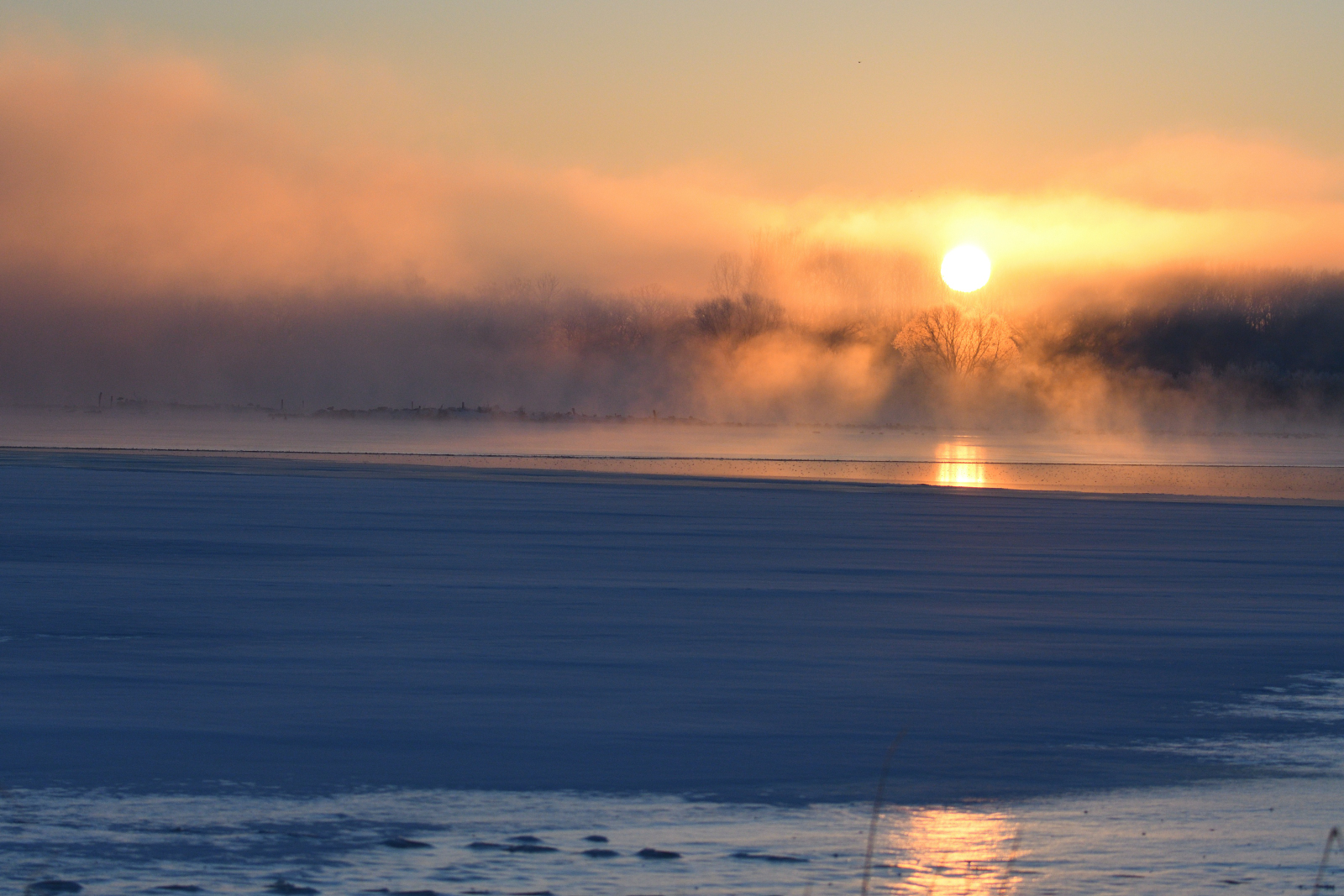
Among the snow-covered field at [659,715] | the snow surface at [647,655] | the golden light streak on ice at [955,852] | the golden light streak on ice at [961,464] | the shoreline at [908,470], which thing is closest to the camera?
the golden light streak on ice at [955,852]

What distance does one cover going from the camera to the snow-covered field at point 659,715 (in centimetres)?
650

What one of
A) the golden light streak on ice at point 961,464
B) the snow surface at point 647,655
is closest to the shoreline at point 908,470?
the golden light streak on ice at point 961,464

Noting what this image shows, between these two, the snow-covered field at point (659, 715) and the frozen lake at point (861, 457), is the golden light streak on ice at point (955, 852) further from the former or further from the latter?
the frozen lake at point (861, 457)

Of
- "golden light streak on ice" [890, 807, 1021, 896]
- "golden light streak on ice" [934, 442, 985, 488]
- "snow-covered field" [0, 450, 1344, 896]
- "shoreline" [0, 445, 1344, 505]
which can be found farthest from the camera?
"golden light streak on ice" [934, 442, 985, 488]

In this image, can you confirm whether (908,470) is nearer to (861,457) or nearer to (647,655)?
(861,457)

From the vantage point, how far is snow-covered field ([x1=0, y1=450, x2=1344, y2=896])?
6504mm

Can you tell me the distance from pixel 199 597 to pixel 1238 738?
33.0ft

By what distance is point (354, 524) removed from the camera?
2578cm

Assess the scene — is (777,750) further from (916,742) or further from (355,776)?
(355,776)

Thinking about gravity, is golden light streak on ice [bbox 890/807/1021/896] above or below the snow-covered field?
below

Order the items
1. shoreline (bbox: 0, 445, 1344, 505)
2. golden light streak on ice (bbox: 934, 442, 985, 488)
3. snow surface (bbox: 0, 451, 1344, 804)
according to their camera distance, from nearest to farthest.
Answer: snow surface (bbox: 0, 451, 1344, 804), shoreline (bbox: 0, 445, 1344, 505), golden light streak on ice (bbox: 934, 442, 985, 488)

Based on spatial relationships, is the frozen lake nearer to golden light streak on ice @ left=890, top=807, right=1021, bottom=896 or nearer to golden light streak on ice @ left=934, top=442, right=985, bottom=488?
golden light streak on ice @ left=934, top=442, right=985, bottom=488

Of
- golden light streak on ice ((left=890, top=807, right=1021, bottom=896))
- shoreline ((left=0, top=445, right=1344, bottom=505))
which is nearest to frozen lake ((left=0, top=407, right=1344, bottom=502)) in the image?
shoreline ((left=0, top=445, right=1344, bottom=505))

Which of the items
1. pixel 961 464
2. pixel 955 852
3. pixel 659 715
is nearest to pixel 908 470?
pixel 961 464
